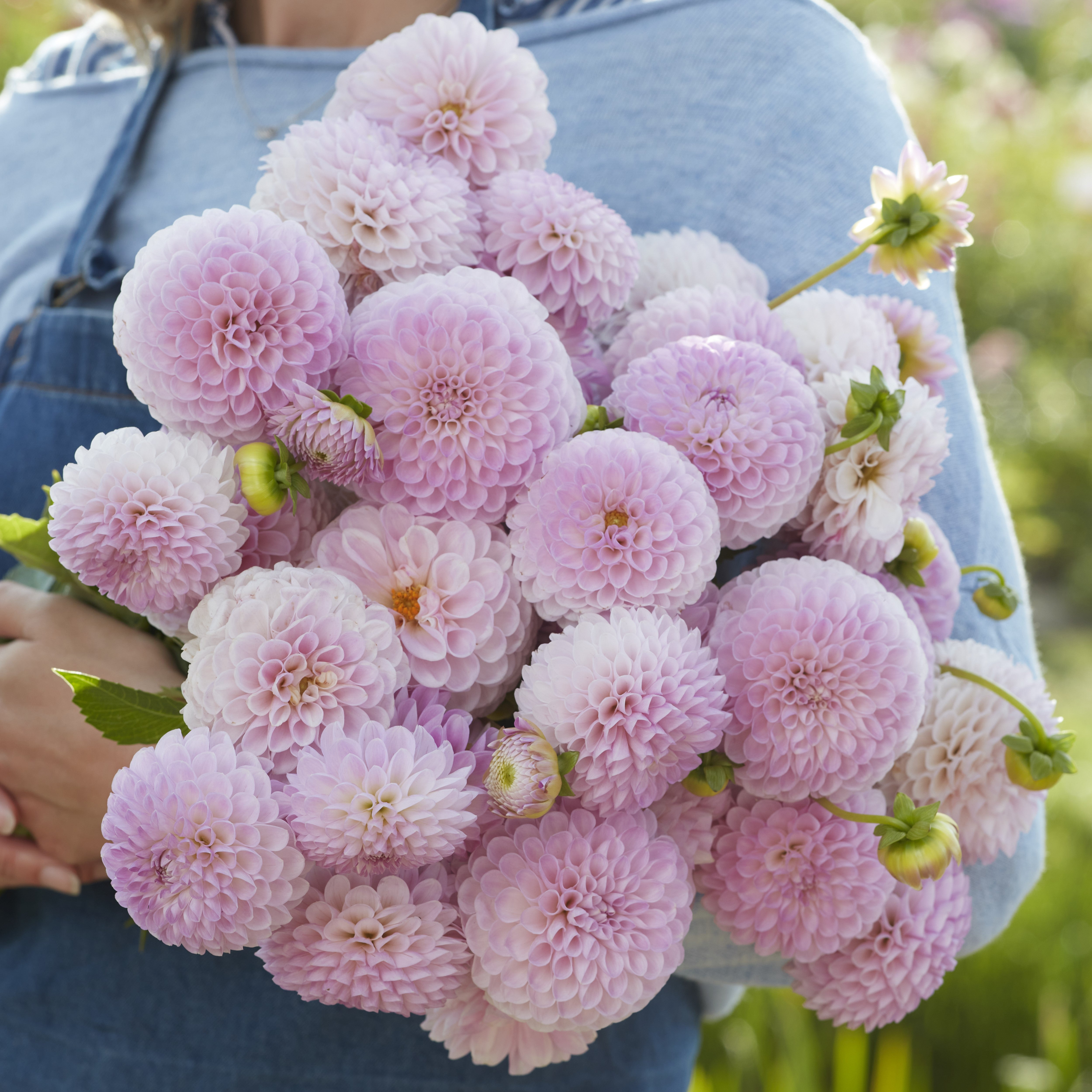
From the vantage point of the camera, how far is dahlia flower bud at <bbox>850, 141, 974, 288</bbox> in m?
0.50

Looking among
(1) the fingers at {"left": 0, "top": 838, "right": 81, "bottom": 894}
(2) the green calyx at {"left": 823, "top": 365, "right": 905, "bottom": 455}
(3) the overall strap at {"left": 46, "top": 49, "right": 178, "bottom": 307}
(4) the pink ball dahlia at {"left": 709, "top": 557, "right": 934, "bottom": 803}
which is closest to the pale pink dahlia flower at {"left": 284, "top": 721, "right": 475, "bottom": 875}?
(4) the pink ball dahlia at {"left": 709, "top": 557, "right": 934, "bottom": 803}

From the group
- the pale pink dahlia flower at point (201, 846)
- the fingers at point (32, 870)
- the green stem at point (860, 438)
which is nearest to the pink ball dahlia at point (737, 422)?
the green stem at point (860, 438)

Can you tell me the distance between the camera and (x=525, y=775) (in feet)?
1.35

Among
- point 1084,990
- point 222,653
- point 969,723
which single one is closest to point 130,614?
point 222,653

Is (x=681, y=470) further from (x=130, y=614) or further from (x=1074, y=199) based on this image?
(x=1074, y=199)

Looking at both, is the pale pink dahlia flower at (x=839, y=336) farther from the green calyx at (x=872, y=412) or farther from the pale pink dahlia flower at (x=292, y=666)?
the pale pink dahlia flower at (x=292, y=666)

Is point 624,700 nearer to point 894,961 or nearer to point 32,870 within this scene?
point 894,961

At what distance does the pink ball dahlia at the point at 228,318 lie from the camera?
1.40 ft

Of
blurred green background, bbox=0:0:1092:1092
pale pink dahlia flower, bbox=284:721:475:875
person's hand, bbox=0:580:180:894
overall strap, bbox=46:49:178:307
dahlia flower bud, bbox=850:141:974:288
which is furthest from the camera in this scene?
blurred green background, bbox=0:0:1092:1092

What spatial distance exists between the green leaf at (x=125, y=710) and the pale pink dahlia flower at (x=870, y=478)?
0.32m

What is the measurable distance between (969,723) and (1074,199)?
343 cm

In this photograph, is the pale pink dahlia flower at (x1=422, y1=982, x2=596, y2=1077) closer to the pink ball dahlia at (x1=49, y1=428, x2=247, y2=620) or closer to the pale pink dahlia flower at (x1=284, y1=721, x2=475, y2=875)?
the pale pink dahlia flower at (x1=284, y1=721, x2=475, y2=875)

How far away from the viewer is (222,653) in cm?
42

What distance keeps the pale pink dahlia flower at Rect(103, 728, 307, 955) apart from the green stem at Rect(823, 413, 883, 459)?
11.5 inches
